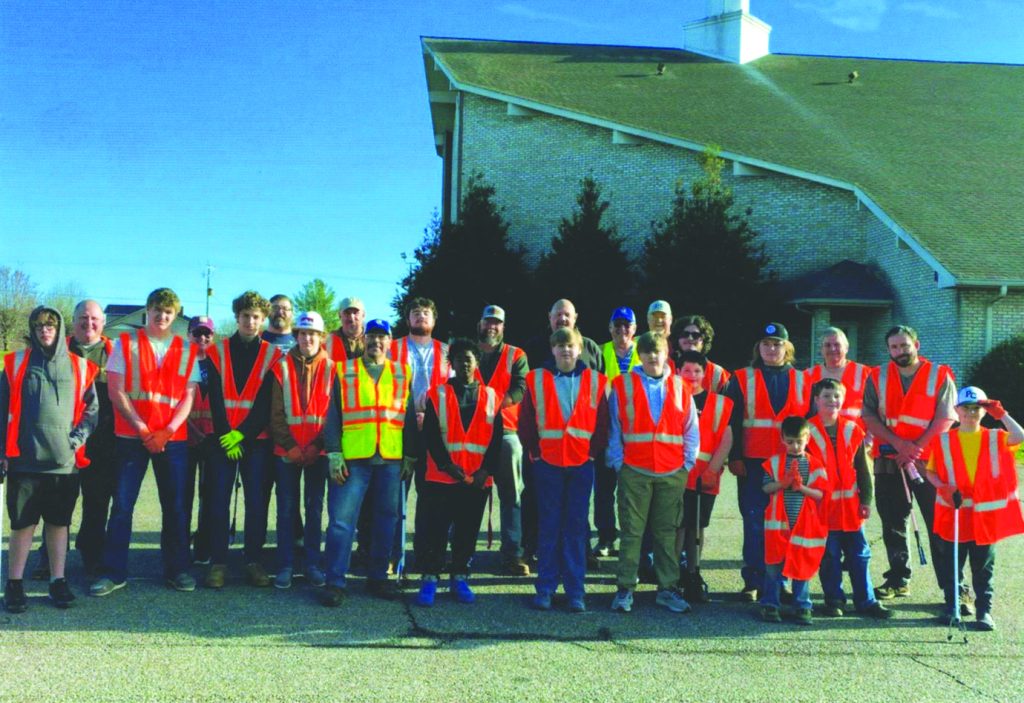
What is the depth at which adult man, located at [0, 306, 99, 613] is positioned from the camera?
19.5 feet

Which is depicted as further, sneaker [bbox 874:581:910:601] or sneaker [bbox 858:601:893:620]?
sneaker [bbox 874:581:910:601]

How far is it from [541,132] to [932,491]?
69.8 feet

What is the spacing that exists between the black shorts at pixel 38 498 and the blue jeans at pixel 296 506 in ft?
4.66

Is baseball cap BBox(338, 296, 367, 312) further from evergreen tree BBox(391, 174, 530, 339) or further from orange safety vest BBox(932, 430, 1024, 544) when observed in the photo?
evergreen tree BBox(391, 174, 530, 339)

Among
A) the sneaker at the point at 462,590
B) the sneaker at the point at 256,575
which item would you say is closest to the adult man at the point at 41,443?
the sneaker at the point at 256,575

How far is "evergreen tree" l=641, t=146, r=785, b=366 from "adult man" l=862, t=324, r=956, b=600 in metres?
14.7

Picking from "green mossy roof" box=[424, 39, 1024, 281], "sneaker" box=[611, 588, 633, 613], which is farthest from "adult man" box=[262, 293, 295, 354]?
"green mossy roof" box=[424, 39, 1024, 281]

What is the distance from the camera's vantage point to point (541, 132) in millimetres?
26594

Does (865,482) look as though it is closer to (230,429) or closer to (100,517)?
(230,429)

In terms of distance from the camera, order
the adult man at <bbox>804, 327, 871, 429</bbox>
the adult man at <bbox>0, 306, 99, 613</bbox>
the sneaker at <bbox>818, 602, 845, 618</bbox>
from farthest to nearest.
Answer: the adult man at <bbox>804, 327, 871, 429</bbox>
the sneaker at <bbox>818, 602, 845, 618</bbox>
the adult man at <bbox>0, 306, 99, 613</bbox>

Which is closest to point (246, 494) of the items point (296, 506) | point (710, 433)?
point (296, 506)

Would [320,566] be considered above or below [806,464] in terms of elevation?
below

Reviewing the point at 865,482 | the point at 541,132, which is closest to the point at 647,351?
the point at 865,482

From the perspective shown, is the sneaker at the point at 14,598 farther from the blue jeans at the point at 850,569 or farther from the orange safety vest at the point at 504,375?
the blue jeans at the point at 850,569
